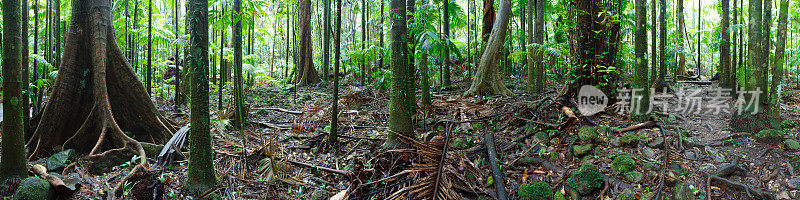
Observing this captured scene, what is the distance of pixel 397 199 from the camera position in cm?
424

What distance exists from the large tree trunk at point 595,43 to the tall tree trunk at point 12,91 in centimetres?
660

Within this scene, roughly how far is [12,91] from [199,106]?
145 centimetres

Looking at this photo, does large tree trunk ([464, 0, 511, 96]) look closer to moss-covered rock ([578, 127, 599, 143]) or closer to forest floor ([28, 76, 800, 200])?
forest floor ([28, 76, 800, 200])

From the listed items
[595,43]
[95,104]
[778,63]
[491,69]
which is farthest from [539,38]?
[95,104]

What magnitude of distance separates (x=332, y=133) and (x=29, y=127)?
3985 mm

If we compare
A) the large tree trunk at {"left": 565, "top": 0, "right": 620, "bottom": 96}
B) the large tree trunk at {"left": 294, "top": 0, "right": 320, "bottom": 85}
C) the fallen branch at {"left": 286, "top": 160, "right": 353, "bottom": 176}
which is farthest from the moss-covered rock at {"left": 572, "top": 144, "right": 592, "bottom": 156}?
the large tree trunk at {"left": 294, "top": 0, "right": 320, "bottom": 85}

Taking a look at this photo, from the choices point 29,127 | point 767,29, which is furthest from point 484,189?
point 29,127

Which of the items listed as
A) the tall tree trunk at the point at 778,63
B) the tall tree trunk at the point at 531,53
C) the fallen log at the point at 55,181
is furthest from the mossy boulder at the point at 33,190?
the tall tree trunk at the point at 531,53

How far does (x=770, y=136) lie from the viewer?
461 cm

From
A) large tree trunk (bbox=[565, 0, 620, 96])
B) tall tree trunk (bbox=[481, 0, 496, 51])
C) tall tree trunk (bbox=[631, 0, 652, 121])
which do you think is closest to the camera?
tall tree trunk (bbox=[631, 0, 652, 121])

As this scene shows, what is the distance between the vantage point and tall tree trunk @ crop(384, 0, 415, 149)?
4.87 m

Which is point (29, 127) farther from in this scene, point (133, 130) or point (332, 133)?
point (332, 133)

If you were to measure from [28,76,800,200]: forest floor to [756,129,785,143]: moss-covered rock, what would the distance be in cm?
7

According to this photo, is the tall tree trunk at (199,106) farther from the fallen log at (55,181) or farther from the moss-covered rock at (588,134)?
the moss-covered rock at (588,134)
